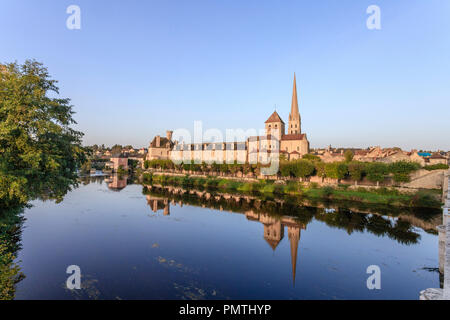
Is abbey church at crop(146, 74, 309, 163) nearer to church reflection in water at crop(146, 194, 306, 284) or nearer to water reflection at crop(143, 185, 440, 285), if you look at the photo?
water reflection at crop(143, 185, 440, 285)

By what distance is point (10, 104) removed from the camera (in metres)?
8.58

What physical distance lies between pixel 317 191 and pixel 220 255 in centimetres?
2403

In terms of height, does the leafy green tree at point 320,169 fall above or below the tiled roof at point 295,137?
below

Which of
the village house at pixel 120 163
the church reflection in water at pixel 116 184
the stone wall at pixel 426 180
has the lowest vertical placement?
the church reflection in water at pixel 116 184

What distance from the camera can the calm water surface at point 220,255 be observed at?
363 inches

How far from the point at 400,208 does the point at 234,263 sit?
24.0 metres

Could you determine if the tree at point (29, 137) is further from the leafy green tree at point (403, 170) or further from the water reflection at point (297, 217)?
the leafy green tree at point (403, 170)

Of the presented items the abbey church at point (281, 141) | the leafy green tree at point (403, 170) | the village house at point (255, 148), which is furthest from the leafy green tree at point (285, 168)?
the leafy green tree at point (403, 170)

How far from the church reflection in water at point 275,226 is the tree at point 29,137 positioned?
12.0 meters

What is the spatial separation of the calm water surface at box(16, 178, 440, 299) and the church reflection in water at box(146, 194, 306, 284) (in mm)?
88

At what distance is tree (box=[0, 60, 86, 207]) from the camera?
8.33 m

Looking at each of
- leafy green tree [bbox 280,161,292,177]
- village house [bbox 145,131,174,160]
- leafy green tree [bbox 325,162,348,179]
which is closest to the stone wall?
leafy green tree [bbox 325,162,348,179]

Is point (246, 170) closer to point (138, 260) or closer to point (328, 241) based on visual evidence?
point (328, 241)
